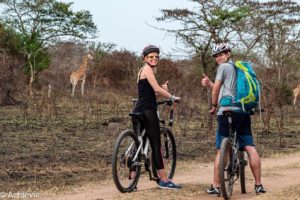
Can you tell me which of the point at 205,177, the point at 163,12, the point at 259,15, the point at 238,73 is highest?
the point at 259,15

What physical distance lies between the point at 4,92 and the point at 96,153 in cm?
994

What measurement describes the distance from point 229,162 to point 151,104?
3.98 ft

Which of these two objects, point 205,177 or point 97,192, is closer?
point 97,192

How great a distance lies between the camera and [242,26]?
2077 cm

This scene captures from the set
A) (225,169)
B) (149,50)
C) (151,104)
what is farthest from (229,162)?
(149,50)

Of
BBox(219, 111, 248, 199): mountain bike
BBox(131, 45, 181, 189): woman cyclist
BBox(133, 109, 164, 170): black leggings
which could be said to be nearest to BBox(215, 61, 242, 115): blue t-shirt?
BBox(219, 111, 248, 199): mountain bike

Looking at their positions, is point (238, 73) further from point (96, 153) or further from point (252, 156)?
point (96, 153)

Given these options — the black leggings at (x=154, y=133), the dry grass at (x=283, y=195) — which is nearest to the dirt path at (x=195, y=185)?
the dry grass at (x=283, y=195)

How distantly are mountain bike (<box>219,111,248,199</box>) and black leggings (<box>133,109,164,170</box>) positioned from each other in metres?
0.91

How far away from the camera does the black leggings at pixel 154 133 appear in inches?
285

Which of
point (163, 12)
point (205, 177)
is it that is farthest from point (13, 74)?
point (205, 177)

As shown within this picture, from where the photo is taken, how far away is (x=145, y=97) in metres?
7.24

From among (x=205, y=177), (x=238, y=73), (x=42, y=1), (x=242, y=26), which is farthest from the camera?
(x=42, y=1)

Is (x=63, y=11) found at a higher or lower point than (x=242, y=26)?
higher
